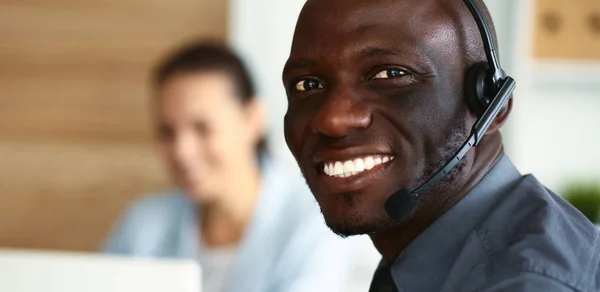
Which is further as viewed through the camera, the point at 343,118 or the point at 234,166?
the point at 234,166

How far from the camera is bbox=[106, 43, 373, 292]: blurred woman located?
162cm

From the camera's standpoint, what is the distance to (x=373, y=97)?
532 millimetres

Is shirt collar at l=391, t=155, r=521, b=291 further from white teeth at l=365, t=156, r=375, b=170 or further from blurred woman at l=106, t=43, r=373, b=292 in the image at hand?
blurred woman at l=106, t=43, r=373, b=292

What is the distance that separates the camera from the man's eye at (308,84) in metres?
0.56

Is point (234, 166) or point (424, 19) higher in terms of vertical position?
point (424, 19)

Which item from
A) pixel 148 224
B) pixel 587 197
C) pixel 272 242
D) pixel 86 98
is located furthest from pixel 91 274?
pixel 86 98

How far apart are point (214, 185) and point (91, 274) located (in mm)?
967

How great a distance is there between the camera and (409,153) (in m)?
0.54

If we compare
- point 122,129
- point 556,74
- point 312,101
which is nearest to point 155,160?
point 122,129

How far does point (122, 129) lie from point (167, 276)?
1.58 m

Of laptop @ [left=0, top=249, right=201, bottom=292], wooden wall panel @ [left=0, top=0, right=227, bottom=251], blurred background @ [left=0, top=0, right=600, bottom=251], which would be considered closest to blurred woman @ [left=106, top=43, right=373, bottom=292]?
blurred background @ [left=0, top=0, right=600, bottom=251]

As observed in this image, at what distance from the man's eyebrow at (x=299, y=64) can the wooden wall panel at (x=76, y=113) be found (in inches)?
67.4

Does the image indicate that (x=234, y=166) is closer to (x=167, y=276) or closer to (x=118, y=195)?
(x=118, y=195)

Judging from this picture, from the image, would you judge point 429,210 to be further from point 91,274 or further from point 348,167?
point 91,274
